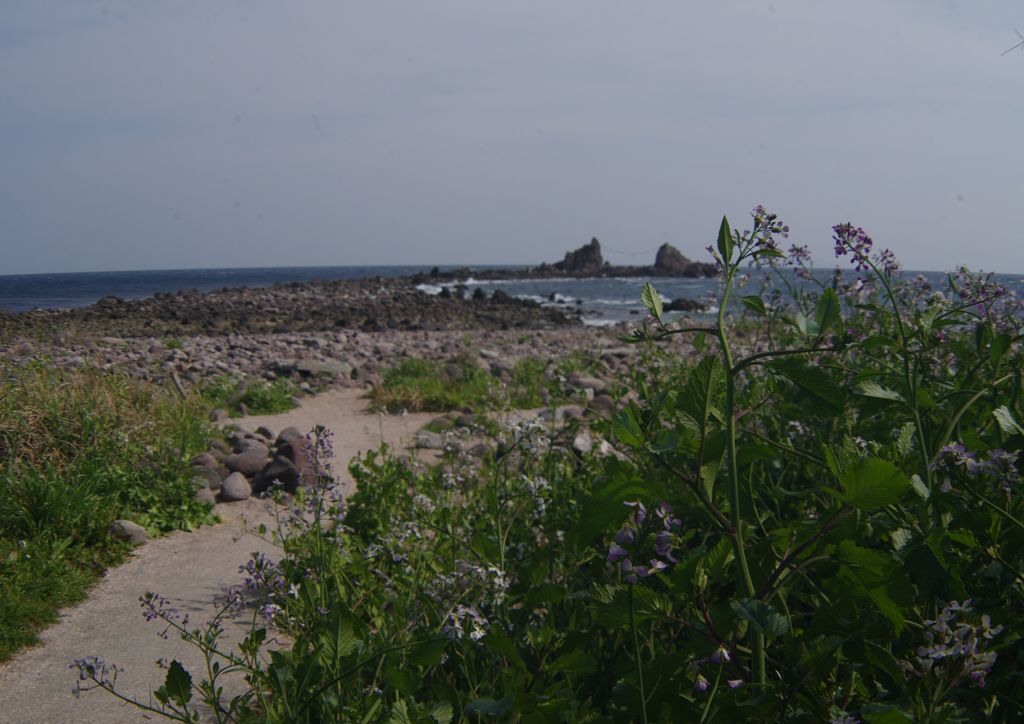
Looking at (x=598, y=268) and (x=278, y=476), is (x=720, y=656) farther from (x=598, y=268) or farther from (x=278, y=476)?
(x=598, y=268)

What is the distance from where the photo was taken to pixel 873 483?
51.6 inches

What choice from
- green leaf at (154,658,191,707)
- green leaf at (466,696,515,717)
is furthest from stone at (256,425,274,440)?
green leaf at (466,696,515,717)

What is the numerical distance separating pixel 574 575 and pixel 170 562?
2814 mm

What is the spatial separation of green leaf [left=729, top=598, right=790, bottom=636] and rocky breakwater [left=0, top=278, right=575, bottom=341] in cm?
1837

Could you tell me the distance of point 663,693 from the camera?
1.63 m

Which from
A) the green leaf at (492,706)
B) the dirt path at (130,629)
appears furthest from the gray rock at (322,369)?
the green leaf at (492,706)

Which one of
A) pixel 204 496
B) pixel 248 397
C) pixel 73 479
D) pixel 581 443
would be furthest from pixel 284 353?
pixel 581 443

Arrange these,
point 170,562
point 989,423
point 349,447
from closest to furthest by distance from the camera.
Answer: point 989,423 < point 170,562 < point 349,447

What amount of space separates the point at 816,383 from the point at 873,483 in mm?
198

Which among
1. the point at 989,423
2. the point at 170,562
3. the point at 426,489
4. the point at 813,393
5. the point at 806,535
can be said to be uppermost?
the point at 813,393

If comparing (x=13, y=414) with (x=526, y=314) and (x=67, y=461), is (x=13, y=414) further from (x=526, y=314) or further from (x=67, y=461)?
(x=526, y=314)

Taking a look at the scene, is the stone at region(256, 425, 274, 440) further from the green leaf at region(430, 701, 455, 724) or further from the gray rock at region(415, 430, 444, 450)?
the green leaf at region(430, 701, 455, 724)

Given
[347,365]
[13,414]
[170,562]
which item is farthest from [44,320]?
[170,562]

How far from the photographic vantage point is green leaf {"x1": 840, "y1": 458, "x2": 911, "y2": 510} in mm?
1294
